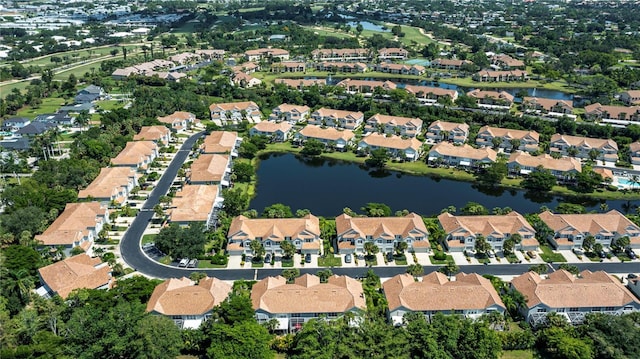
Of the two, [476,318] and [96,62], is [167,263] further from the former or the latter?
[96,62]

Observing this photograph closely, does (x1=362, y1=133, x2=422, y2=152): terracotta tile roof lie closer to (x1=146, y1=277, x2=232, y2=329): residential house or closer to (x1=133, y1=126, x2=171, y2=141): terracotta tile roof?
(x1=133, y1=126, x2=171, y2=141): terracotta tile roof

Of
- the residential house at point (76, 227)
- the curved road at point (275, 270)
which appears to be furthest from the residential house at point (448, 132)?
the residential house at point (76, 227)

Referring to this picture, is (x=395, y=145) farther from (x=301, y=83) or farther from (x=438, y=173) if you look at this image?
(x=301, y=83)

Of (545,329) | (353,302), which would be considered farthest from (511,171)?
(353,302)

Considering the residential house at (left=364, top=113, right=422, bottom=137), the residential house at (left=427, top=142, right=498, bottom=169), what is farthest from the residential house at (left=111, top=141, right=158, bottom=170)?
the residential house at (left=427, top=142, right=498, bottom=169)

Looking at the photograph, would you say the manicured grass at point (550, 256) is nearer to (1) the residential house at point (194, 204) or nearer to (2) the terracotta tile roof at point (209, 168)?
(1) the residential house at point (194, 204)

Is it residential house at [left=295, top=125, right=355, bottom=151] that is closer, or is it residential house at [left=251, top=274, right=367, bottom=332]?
residential house at [left=251, top=274, right=367, bottom=332]

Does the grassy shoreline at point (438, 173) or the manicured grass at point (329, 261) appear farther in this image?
the grassy shoreline at point (438, 173)
